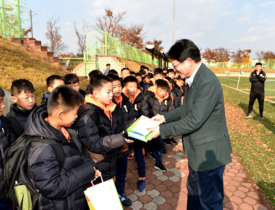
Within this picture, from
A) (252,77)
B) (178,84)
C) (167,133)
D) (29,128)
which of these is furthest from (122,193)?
(252,77)

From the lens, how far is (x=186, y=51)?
216 centimetres

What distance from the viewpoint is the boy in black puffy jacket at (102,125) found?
237 cm

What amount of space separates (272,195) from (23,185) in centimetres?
407

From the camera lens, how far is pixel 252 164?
477cm

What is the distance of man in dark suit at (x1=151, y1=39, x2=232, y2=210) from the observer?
2.06 m

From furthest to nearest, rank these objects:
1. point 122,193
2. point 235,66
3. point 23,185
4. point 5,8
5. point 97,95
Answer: point 235,66, point 5,8, point 122,193, point 97,95, point 23,185

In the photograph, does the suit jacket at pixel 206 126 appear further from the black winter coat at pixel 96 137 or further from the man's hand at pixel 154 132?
the black winter coat at pixel 96 137

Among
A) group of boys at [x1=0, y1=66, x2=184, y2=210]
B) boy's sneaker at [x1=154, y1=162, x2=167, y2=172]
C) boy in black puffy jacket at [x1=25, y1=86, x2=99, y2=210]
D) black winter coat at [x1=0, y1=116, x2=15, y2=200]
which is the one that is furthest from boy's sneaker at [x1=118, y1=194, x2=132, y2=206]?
black winter coat at [x1=0, y1=116, x2=15, y2=200]

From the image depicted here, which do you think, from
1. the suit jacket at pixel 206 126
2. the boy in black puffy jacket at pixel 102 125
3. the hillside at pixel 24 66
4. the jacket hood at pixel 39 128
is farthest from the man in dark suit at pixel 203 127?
the hillside at pixel 24 66

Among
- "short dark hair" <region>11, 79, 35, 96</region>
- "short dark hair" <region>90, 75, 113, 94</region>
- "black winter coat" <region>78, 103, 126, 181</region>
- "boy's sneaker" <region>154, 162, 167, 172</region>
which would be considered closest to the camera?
"black winter coat" <region>78, 103, 126, 181</region>

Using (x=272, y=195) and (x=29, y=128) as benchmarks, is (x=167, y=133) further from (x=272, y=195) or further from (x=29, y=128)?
(x=272, y=195)

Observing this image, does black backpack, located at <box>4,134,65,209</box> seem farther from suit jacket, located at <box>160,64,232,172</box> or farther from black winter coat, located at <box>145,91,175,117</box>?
black winter coat, located at <box>145,91,175,117</box>

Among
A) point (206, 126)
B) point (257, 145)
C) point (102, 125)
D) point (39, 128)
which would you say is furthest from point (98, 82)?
point (257, 145)

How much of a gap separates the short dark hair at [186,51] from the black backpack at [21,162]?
5.20ft
